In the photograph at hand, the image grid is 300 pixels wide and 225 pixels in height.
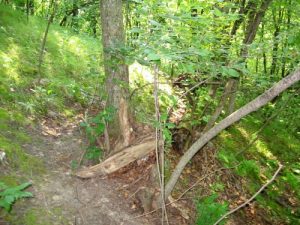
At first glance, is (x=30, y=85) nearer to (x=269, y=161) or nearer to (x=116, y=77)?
(x=116, y=77)

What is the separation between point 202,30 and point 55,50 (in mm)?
4723

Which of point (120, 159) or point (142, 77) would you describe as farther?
point (142, 77)

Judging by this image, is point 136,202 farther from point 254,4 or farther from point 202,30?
point 254,4

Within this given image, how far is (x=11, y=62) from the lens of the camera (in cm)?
583

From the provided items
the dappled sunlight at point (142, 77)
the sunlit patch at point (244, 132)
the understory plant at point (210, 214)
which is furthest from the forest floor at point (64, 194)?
the sunlit patch at point (244, 132)

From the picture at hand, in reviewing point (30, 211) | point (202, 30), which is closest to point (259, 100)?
point (202, 30)

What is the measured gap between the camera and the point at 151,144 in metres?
4.73

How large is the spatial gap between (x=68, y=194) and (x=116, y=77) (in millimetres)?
1933

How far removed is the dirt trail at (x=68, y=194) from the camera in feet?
12.0

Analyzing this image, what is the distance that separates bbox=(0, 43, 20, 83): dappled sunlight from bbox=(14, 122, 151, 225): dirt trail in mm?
1410

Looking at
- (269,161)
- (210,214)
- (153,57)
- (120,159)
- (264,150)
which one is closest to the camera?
(153,57)

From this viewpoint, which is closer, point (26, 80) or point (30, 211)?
point (30, 211)

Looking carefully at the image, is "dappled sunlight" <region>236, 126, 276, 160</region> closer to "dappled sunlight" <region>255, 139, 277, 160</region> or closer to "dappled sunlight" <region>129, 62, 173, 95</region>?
"dappled sunlight" <region>255, 139, 277, 160</region>

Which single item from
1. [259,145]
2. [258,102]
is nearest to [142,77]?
[259,145]
